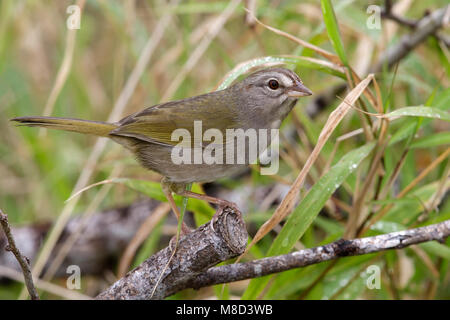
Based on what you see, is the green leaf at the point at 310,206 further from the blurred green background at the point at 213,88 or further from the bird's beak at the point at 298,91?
the bird's beak at the point at 298,91

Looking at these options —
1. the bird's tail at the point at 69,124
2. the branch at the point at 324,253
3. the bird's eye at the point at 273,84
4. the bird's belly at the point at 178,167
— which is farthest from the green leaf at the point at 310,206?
the bird's tail at the point at 69,124

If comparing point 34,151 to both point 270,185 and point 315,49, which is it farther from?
point 315,49

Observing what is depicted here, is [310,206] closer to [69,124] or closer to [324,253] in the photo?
[324,253]

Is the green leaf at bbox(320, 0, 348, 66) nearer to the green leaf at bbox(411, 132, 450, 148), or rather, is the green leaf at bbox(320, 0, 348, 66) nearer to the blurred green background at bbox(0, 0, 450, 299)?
the blurred green background at bbox(0, 0, 450, 299)

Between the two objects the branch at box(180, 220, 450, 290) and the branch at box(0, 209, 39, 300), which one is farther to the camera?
the branch at box(180, 220, 450, 290)

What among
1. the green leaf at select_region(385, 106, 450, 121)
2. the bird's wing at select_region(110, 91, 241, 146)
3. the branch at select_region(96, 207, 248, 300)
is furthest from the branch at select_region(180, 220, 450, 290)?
the bird's wing at select_region(110, 91, 241, 146)

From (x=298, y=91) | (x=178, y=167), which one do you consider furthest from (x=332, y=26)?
(x=178, y=167)

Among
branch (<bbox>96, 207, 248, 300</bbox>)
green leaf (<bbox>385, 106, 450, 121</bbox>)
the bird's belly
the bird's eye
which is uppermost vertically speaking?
the bird's eye
